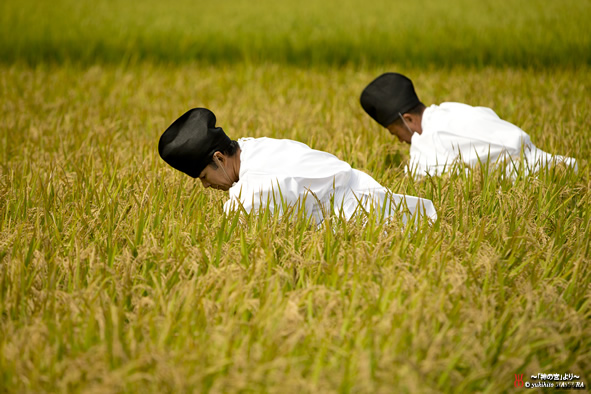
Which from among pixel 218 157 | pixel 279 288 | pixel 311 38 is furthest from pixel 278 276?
pixel 311 38

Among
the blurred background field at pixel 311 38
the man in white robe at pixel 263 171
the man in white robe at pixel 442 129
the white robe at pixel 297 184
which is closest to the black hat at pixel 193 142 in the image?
the man in white robe at pixel 263 171

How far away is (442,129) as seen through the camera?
271cm

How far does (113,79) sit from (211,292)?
4.42m

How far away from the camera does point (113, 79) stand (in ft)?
17.4

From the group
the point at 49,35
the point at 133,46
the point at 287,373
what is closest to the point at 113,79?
the point at 133,46

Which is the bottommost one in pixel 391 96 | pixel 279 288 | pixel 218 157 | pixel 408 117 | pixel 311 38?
pixel 279 288

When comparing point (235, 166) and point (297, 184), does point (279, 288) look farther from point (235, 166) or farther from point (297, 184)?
point (235, 166)

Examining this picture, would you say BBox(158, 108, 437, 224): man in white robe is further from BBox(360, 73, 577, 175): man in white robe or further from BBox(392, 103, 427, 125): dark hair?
BBox(392, 103, 427, 125): dark hair

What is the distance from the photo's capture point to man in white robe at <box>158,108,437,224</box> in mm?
1928

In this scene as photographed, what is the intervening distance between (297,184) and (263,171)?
14 centimetres

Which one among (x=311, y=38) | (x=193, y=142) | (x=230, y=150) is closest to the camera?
(x=193, y=142)

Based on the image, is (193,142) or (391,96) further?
(391,96)

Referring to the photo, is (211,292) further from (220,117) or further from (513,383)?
(220,117)

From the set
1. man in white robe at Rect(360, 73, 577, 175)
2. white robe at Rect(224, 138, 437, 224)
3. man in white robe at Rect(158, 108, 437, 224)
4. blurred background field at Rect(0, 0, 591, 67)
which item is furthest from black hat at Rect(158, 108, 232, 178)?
blurred background field at Rect(0, 0, 591, 67)
